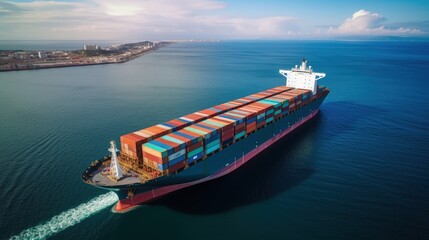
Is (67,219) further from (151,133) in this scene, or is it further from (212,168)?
(212,168)

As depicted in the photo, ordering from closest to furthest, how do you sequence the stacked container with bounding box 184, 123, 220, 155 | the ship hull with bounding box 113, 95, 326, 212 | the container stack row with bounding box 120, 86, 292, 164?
the ship hull with bounding box 113, 95, 326, 212 → the container stack row with bounding box 120, 86, 292, 164 → the stacked container with bounding box 184, 123, 220, 155

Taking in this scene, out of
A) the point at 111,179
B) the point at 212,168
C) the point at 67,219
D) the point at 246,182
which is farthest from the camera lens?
the point at 246,182

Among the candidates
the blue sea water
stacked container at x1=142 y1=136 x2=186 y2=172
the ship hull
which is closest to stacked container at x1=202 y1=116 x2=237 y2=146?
the ship hull

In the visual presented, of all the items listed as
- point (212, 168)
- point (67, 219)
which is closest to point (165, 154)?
point (212, 168)

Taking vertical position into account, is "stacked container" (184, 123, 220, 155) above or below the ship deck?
above

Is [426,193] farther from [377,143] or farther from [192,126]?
[192,126]

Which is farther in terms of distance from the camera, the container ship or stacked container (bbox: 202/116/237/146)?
stacked container (bbox: 202/116/237/146)

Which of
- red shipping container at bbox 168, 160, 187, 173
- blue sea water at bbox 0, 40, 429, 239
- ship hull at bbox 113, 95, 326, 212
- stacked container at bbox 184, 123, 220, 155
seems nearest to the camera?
blue sea water at bbox 0, 40, 429, 239

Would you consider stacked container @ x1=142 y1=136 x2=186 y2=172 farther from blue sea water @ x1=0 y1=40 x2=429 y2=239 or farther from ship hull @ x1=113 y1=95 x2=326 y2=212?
blue sea water @ x1=0 y1=40 x2=429 y2=239
